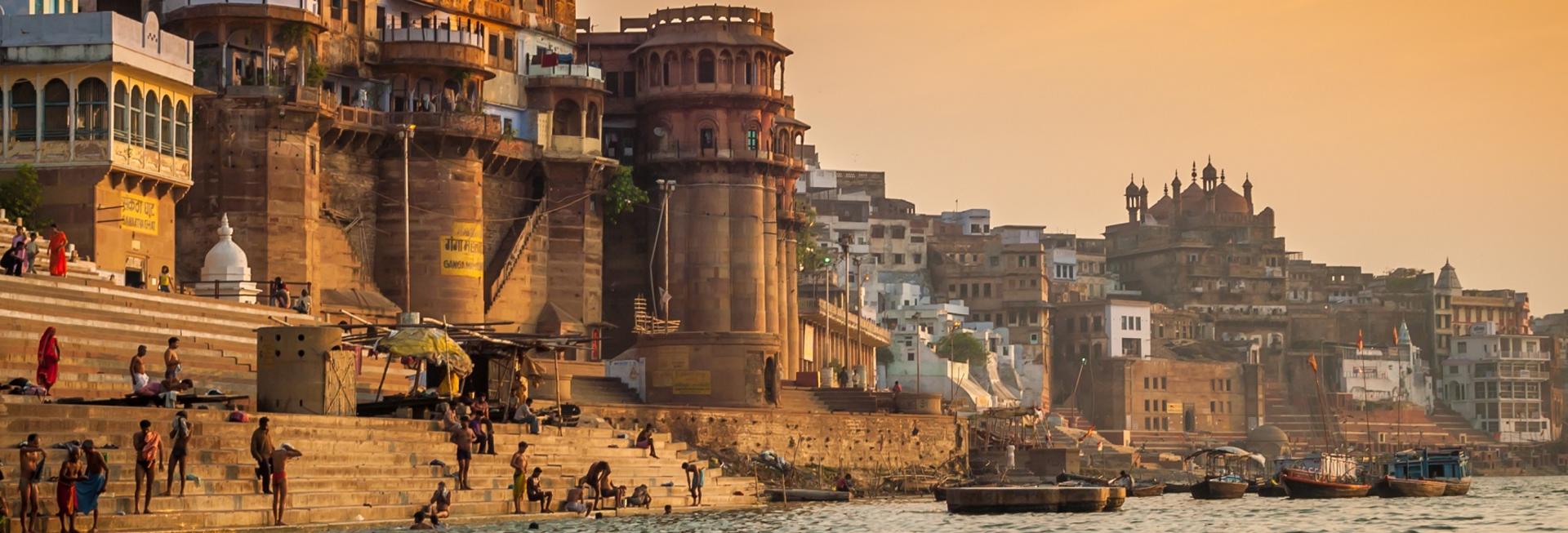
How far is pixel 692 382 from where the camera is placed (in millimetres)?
68438

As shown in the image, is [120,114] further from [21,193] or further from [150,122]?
[21,193]

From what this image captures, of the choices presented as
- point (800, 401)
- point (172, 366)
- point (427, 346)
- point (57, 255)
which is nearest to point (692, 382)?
point (800, 401)

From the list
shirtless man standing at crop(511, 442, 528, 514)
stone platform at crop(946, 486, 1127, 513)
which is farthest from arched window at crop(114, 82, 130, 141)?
stone platform at crop(946, 486, 1127, 513)

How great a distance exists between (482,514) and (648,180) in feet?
125

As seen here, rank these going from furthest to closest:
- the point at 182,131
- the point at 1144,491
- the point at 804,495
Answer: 1. the point at 1144,491
2. the point at 804,495
3. the point at 182,131

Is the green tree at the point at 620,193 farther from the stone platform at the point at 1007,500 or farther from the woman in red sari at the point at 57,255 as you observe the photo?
the woman in red sari at the point at 57,255

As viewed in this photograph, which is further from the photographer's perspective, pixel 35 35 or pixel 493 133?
pixel 493 133

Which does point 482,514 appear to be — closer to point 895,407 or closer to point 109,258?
point 109,258

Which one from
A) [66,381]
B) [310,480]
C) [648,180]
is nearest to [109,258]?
[66,381]

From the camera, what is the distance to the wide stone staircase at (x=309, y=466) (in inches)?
1339

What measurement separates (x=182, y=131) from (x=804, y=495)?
18.7 metres

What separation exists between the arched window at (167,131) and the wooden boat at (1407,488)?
39945 mm

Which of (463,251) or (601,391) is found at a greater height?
(463,251)

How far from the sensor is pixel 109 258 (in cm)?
5219
